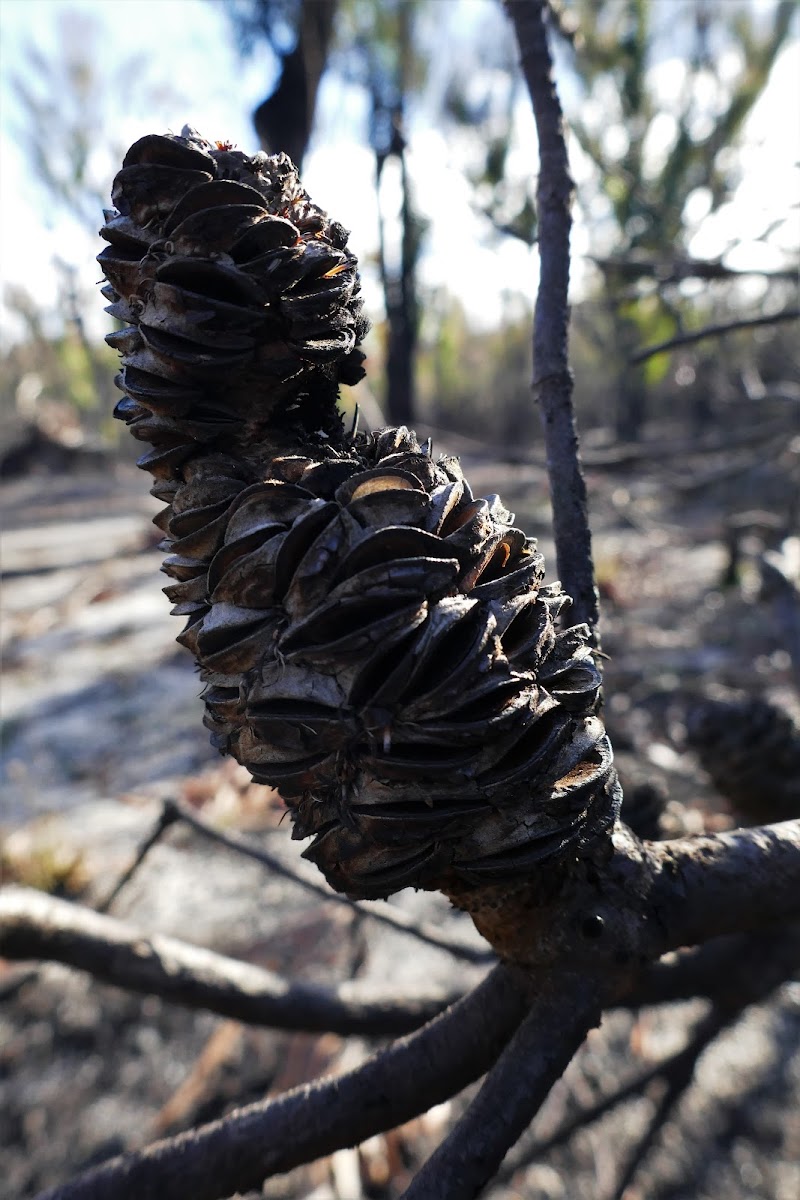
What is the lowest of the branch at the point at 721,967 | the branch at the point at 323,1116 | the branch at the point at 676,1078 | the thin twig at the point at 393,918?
the branch at the point at 676,1078

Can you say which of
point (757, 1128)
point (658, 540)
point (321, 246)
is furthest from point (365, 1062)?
point (658, 540)

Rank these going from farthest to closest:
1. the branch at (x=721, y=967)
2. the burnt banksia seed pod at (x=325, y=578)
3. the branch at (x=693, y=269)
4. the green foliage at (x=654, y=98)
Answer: the green foliage at (x=654, y=98), the branch at (x=693, y=269), the branch at (x=721, y=967), the burnt banksia seed pod at (x=325, y=578)

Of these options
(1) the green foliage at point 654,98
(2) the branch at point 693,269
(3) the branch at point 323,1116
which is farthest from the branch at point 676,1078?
(1) the green foliage at point 654,98

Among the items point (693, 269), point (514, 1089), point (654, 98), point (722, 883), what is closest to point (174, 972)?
point (514, 1089)

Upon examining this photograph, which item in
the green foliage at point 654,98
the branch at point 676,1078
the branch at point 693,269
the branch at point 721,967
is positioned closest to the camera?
the branch at point 721,967

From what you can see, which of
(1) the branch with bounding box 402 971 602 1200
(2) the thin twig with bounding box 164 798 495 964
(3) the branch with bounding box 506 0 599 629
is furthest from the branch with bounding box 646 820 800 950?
(2) the thin twig with bounding box 164 798 495 964

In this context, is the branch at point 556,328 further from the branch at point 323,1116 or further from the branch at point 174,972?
the branch at point 174,972

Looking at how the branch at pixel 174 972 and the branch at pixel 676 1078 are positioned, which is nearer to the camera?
the branch at pixel 174 972
